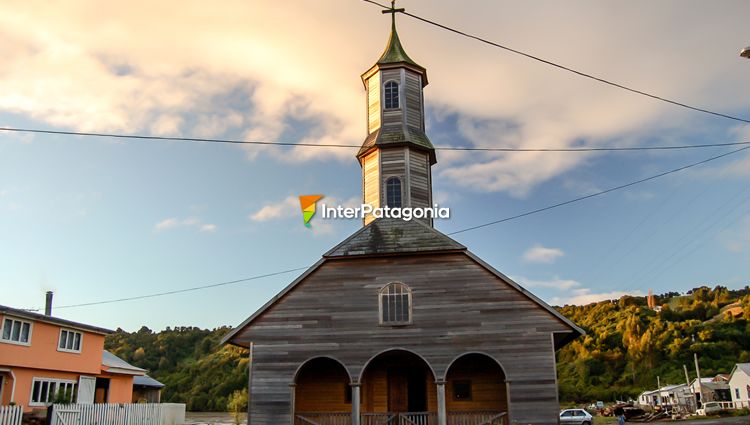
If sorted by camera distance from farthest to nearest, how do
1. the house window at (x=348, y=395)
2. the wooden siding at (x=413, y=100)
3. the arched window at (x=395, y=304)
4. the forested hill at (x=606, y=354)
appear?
the forested hill at (x=606, y=354) < the wooden siding at (x=413, y=100) < the house window at (x=348, y=395) < the arched window at (x=395, y=304)

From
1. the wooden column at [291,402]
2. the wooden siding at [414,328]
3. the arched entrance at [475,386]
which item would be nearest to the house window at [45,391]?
the wooden siding at [414,328]

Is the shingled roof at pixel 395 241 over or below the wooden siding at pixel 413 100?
below

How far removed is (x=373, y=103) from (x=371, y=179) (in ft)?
13.0

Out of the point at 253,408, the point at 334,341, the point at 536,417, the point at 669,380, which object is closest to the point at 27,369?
the point at 253,408

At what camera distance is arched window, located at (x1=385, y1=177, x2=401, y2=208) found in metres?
25.4

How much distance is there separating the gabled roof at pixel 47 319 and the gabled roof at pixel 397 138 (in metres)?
16.2

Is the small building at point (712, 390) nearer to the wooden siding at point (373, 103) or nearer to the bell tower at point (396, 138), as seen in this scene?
the bell tower at point (396, 138)

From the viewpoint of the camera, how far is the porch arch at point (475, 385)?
2208 cm

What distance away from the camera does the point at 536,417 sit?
64.6 feet

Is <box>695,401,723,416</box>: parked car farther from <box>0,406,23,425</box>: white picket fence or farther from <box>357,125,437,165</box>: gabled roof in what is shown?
<box>0,406,23,425</box>: white picket fence

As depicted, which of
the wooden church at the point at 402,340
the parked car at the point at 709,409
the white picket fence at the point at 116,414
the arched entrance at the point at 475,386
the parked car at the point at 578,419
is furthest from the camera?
the parked car at the point at 709,409

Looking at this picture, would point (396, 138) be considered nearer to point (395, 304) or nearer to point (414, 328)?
point (395, 304)

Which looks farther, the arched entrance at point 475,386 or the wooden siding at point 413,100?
the wooden siding at point 413,100

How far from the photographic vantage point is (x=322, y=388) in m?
23.4
